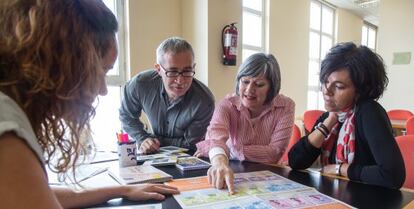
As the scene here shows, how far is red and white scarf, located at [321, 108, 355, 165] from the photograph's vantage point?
1.32 meters

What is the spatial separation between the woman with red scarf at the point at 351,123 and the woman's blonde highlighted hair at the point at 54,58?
1.01 metres

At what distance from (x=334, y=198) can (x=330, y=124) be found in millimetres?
528

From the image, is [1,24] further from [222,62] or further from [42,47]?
[222,62]

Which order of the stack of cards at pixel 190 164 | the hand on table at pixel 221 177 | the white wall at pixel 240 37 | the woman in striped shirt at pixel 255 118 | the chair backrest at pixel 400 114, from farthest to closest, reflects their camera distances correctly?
the chair backrest at pixel 400 114 → the white wall at pixel 240 37 → the woman in striped shirt at pixel 255 118 → the stack of cards at pixel 190 164 → the hand on table at pixel 221 177

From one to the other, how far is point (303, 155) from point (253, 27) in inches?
150

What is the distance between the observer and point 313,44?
650 cm

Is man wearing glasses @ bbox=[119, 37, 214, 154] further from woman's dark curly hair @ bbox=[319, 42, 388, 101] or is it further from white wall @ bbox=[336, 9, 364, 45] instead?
white wall @ bbox=[336, 9, 364, 45]

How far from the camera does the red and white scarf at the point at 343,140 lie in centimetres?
132

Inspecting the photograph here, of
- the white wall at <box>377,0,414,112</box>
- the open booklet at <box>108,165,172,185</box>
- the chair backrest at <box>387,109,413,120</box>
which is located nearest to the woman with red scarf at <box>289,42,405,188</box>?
the open booklet at <box>108,165,172,185</box>

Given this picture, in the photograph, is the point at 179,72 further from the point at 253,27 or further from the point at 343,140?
the point at 253,27

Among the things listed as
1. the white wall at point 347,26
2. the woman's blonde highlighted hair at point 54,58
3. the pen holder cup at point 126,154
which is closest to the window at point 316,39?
the white wall at point 347,26

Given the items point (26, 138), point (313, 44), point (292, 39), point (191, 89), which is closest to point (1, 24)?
point (26, 138)

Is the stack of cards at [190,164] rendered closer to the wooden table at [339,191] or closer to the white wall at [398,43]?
the wooden table at [339,191]

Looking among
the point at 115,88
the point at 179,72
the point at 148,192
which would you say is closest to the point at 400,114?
the point at 179,72
